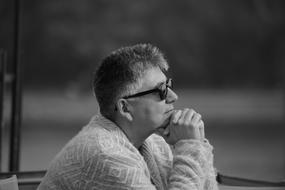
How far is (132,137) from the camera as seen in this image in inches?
64.4

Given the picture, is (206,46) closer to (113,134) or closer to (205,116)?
(205,116)

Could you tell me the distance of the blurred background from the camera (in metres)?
11.5

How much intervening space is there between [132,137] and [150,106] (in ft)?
0.33

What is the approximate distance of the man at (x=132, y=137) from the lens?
1.47m

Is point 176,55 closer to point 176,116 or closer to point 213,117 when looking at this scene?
point 213,117

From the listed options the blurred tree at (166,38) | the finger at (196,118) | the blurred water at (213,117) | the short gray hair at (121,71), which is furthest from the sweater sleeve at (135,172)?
the blurred tree at (166,38)

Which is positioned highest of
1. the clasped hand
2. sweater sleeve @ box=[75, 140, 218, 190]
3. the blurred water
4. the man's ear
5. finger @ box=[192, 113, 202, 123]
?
the man's ear

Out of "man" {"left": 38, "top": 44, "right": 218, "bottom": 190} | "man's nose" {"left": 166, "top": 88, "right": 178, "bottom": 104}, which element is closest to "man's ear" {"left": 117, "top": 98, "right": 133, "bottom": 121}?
"man" {"left": 38, "top": 44, "right": 218, "bottom": 190}

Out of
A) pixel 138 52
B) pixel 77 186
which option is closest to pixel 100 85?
pixel 138 52

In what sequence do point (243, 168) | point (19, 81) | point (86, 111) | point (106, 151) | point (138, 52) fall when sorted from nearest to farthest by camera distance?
point (106, 151) → point (138, 52) → point (19, 81) → point (243, 168) → point (86, 111)

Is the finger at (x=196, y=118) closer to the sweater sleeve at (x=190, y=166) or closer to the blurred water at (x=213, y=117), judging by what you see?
the sweater sleeve at (x=190, y=166)

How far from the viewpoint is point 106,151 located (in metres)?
1.47

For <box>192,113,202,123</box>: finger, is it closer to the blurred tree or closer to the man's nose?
the man's nose

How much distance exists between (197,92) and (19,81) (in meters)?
8.83
